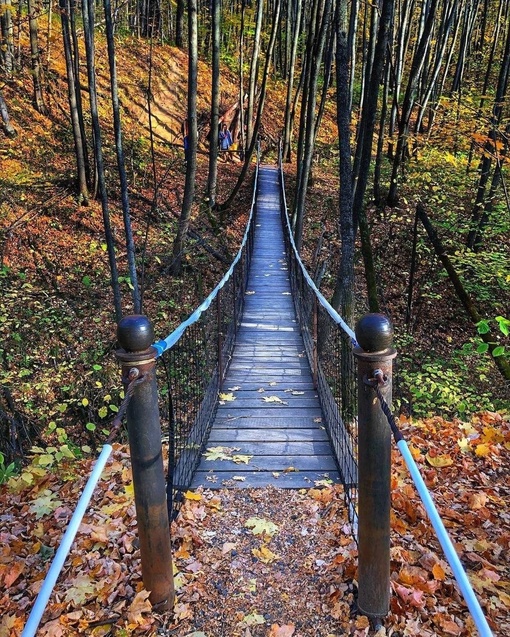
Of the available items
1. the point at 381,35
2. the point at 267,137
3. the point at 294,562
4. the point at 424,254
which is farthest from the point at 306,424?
the point at 267,137

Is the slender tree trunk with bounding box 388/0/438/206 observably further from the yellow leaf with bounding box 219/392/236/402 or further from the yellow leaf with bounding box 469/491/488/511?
the yellow leaf with bounding box 469/491/488/511

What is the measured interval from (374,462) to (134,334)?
1.13 metres

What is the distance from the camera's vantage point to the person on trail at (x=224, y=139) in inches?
871

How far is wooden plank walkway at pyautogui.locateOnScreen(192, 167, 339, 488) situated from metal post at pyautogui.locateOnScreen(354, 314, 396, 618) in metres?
1.27

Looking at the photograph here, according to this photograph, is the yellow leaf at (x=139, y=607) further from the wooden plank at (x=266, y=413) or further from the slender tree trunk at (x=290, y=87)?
the slender tree trunk at (x=290, y=87)

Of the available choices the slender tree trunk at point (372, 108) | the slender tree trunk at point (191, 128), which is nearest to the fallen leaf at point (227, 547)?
the slender tree trunk at point (372, 108)

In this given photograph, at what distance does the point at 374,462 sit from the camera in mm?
1963

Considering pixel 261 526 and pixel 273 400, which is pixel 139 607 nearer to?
pixel 261 526

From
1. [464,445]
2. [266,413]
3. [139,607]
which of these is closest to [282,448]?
[266,413]

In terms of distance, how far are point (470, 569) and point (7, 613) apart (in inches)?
90.4

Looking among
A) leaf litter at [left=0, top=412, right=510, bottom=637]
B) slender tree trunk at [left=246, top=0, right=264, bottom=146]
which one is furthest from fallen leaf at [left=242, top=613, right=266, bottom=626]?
slender tree trunk at [left=246, top=0, right=264, bottom=146]

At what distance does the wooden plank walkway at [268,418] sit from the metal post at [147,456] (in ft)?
3.85

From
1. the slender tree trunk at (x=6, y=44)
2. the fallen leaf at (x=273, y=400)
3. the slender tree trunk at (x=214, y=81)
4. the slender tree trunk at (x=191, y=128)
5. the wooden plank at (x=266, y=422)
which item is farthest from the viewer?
the slender tree trunk at (x=6, y=44)

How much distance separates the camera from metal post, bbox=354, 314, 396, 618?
74.0 inches
